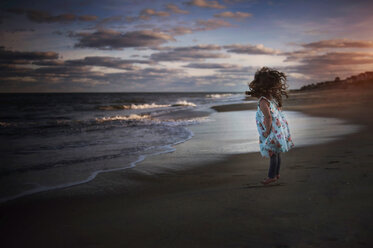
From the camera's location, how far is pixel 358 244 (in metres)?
2.46

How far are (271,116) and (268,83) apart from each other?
517 millimetres

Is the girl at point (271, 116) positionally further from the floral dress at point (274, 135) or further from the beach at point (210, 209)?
the beach at point (210, 209)

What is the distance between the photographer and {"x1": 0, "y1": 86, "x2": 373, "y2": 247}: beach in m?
2.81

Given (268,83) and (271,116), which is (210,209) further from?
(268,83)

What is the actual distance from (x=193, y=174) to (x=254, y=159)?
169 cm

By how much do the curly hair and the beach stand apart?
142cm

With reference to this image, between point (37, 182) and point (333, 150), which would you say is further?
point (333, 150)

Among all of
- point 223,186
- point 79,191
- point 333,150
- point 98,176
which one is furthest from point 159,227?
point 333,150

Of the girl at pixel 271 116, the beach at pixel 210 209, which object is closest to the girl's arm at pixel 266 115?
the girl at pixel 271 116

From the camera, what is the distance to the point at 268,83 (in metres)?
4.41

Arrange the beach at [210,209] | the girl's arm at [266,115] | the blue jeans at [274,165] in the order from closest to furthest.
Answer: the beach at [210,209], the girl's arm at [266,115], the blue jeans at [274,165]

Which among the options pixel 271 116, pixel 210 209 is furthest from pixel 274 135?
pixel 210 209

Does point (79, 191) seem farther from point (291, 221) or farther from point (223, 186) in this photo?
point (291, 221)

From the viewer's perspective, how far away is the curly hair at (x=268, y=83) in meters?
4.41
